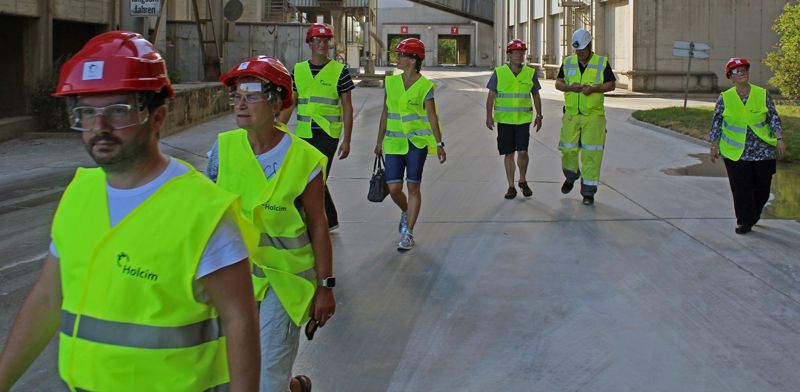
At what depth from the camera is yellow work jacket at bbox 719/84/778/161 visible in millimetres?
7602

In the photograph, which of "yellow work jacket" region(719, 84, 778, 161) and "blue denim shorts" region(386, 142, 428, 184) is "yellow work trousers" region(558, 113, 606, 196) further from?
"blue denim shorts" region(386, 142, 428, 184)

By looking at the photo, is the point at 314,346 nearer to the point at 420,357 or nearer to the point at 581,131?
the point at 420,357

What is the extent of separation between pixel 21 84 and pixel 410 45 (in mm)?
11211

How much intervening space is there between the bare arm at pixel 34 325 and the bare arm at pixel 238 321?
1.52 feet

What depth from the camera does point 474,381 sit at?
4.14 meters

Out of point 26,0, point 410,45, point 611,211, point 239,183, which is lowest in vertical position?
point 611,211

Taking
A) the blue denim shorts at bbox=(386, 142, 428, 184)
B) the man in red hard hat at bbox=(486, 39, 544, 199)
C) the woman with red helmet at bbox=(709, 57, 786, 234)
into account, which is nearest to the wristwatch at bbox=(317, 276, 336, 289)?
the blue denim shorts at bbox=(386, 142, 428, 184)

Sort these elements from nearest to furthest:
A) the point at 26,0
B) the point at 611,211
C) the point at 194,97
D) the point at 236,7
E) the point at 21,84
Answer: the point at 611,211
the point at 26,0
the point at 21,84
the point at 194,97
the point at 236,7

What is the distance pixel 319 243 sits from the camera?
3164mm

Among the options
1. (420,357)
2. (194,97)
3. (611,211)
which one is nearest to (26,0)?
(194,97)

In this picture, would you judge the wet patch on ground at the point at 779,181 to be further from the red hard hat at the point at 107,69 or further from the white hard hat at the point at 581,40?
the red hard hat at the point at 107,69

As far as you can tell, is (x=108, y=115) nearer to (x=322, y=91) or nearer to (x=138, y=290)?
(x=138, y=290)

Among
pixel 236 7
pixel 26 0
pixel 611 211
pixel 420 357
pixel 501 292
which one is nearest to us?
pixel 420 357

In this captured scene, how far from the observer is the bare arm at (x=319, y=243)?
10.3 feet
